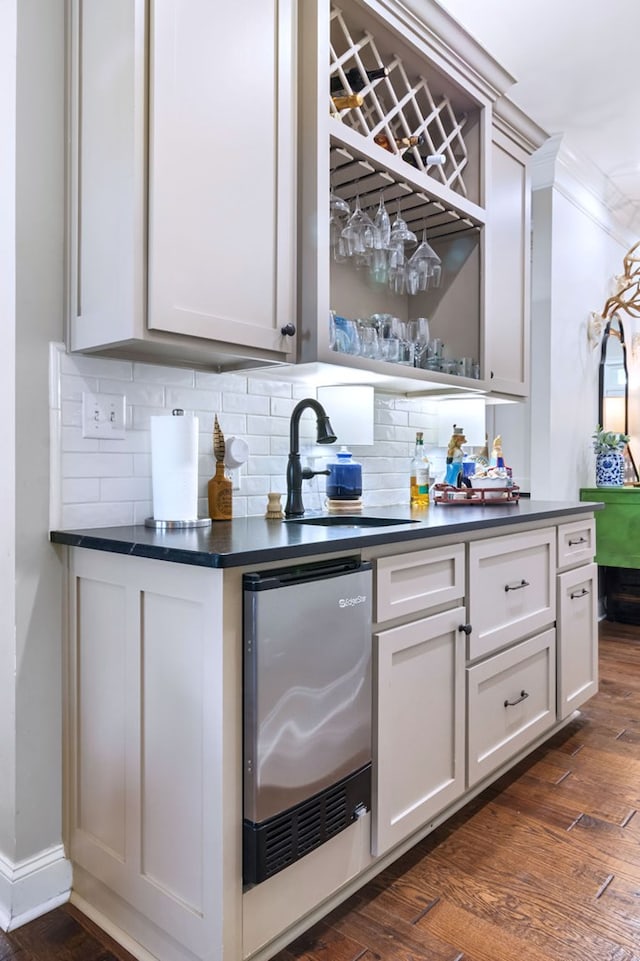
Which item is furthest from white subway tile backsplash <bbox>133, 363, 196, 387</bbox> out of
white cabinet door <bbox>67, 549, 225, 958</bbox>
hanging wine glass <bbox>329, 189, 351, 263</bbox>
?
hanging wine glass <bbox>329, 189, 351, 263</bbox>

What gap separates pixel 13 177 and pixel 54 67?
12.0 inches

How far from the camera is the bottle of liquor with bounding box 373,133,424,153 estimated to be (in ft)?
7.26

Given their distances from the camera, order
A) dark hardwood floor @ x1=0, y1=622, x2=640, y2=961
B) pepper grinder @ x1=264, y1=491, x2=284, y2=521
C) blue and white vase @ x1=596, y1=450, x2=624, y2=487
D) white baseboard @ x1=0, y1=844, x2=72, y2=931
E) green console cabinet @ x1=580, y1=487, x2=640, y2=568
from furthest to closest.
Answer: blue and white vase @ x1=596, y1=450, x2=624, y2=487 → green console cabinet @ x1=580, y1=487, x2=640, y2=568 → pepper grinder @ x1=264, y1=491, x2=284, y2=521 → white baseboard @ x1=0, y1=844, x2=72, y2=931 → dark hardwood floor @ x1=0, y1=622, x2=640, y2=961

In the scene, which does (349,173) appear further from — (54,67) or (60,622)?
(60,622)

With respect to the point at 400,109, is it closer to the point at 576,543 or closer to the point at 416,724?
the point at 576,543

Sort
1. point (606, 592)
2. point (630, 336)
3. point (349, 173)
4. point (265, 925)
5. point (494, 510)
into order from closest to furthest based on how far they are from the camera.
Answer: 1. point (265, 925)
2. point (349, 173)
3. point (494, 510)
4. point (606, 592)
5. point (630, 336)

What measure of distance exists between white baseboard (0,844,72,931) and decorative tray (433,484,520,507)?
6.03 feet

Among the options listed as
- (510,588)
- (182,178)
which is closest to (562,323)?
(510,588)

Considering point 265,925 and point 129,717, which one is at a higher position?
point 129,717

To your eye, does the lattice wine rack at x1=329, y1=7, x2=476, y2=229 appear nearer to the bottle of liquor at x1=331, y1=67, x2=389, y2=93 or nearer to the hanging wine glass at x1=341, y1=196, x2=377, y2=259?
the bottle of liquor at x1=331, y1=67, x2=389, y2=93

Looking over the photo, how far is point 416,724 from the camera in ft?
5.74

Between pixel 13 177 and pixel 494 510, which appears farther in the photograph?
pixel 494 510

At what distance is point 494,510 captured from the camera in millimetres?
2449

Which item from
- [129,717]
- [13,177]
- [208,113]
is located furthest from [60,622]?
→ [208,113]
